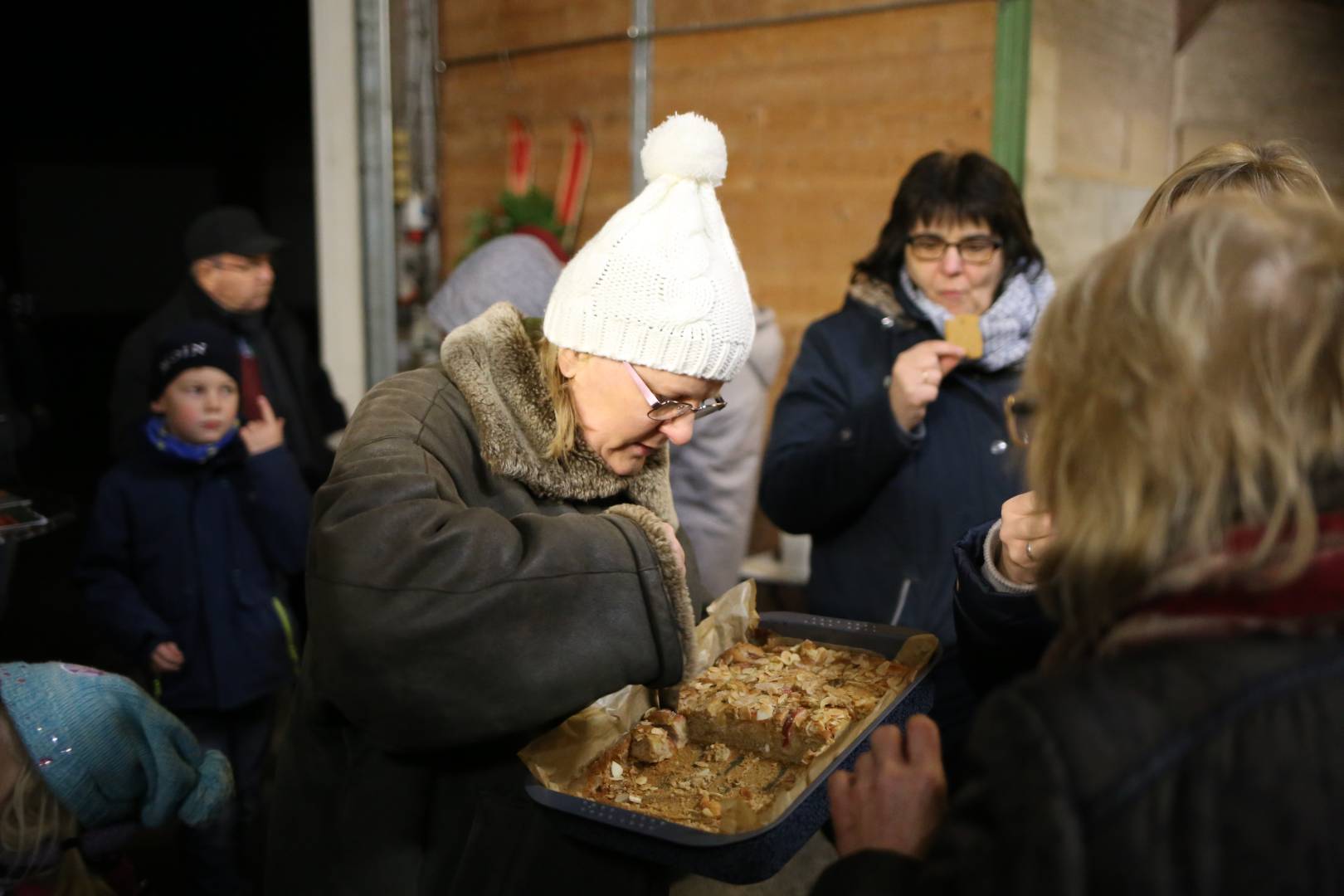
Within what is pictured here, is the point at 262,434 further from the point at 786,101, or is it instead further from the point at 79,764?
the point at 786,101

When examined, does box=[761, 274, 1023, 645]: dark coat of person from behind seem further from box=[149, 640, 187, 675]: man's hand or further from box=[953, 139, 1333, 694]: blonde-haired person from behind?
box=[149, 640, 187, 675]: man's hand

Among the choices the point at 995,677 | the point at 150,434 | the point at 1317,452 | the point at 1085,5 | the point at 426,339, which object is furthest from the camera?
the point at 426,339

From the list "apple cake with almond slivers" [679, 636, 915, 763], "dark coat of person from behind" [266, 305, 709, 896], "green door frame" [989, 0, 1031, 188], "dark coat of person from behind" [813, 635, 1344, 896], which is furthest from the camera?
"green door frame" [989, 0, 1031, 188]

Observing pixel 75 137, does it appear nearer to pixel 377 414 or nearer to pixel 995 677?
pixel 377 414

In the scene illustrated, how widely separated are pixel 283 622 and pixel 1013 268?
212 centimetres

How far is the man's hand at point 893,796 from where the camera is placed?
1.13 m


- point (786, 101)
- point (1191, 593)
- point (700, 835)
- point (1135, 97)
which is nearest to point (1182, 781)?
point (1191, 593)

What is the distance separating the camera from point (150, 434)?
3.01 m

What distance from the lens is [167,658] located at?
2865 millimetres

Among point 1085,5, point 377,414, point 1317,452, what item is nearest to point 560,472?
point 377,414

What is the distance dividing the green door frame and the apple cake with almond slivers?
2.48m

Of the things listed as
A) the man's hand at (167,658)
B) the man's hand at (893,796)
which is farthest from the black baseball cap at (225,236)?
the man's hand at (893,796)

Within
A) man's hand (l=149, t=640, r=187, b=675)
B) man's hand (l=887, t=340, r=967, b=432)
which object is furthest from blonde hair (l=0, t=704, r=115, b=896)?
man's hand (l=887, t=340, r=967, b=432)

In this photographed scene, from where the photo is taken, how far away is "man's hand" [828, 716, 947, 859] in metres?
1.13
